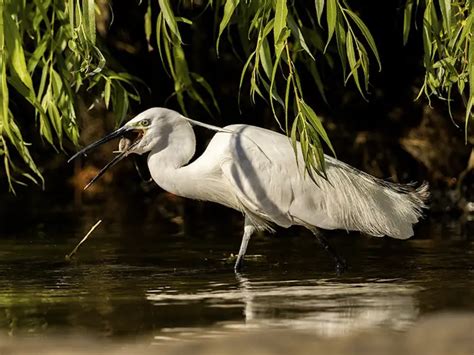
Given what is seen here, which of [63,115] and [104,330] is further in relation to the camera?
[63,115]

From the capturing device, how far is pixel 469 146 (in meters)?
11.7

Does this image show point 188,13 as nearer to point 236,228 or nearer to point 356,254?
point 236,228

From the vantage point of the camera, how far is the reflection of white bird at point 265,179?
7.26m

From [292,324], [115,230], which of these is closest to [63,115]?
[292,324]

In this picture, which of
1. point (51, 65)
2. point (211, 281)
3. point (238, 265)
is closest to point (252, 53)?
point (51, 65)

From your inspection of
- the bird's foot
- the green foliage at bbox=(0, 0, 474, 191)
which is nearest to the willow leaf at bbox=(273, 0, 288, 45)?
the green foliage at bbox=(0, 0, 474, 191)

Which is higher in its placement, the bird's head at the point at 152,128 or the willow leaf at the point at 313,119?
the bird's head at the point at 152,128

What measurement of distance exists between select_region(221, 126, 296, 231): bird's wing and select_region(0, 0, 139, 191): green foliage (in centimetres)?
65

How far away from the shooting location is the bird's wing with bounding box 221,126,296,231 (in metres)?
7.24

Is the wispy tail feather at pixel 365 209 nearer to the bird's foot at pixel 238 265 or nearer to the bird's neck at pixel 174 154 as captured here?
the bird's foot at pixel 238 265

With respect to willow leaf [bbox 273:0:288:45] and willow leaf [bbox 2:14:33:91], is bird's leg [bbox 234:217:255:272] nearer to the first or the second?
willow leaf [bbox 2:14:33:91]

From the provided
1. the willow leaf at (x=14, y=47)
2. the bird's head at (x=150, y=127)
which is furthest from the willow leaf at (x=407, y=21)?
the willow leaf at (x=14, y=47)

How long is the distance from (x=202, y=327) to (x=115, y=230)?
4.86m

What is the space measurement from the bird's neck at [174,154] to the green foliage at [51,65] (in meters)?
0.38
